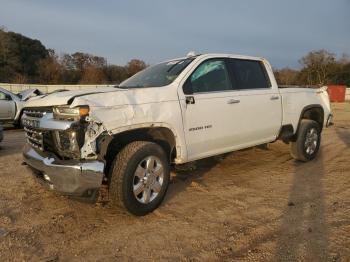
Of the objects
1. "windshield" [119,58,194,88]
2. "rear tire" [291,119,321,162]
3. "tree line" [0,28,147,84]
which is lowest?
"rear tire" [291,119,321,162]

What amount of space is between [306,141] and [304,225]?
320cm

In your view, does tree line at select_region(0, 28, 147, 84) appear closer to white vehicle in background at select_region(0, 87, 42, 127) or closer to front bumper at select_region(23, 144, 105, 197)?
white vehicle in background at select_region(0, 87, 42, 127)

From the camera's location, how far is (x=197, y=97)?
4777 millimetres

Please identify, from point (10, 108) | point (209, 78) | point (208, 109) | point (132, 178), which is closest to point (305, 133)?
point (209, 78)

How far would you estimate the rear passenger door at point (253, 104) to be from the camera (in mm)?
5426

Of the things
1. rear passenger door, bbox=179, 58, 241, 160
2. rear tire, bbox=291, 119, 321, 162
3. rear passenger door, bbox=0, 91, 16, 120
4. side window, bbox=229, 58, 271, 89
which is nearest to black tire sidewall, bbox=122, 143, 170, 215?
rear passenger door, bbox=179, 58, 241, 160

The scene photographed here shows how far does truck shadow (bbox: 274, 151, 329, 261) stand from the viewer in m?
3.31

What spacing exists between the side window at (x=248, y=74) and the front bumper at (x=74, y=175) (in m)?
2.62

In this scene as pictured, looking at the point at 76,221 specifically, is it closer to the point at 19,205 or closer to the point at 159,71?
the point at 19,205

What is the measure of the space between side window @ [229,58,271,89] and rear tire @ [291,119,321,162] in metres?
1.22

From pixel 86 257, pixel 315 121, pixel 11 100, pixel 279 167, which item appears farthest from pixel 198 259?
pixel 11 100

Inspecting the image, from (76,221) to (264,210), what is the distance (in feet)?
7.13

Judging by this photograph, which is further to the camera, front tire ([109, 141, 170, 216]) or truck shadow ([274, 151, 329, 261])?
front tire ([109, 141, 170, 216])

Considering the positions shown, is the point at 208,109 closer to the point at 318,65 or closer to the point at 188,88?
the point at 188,88
